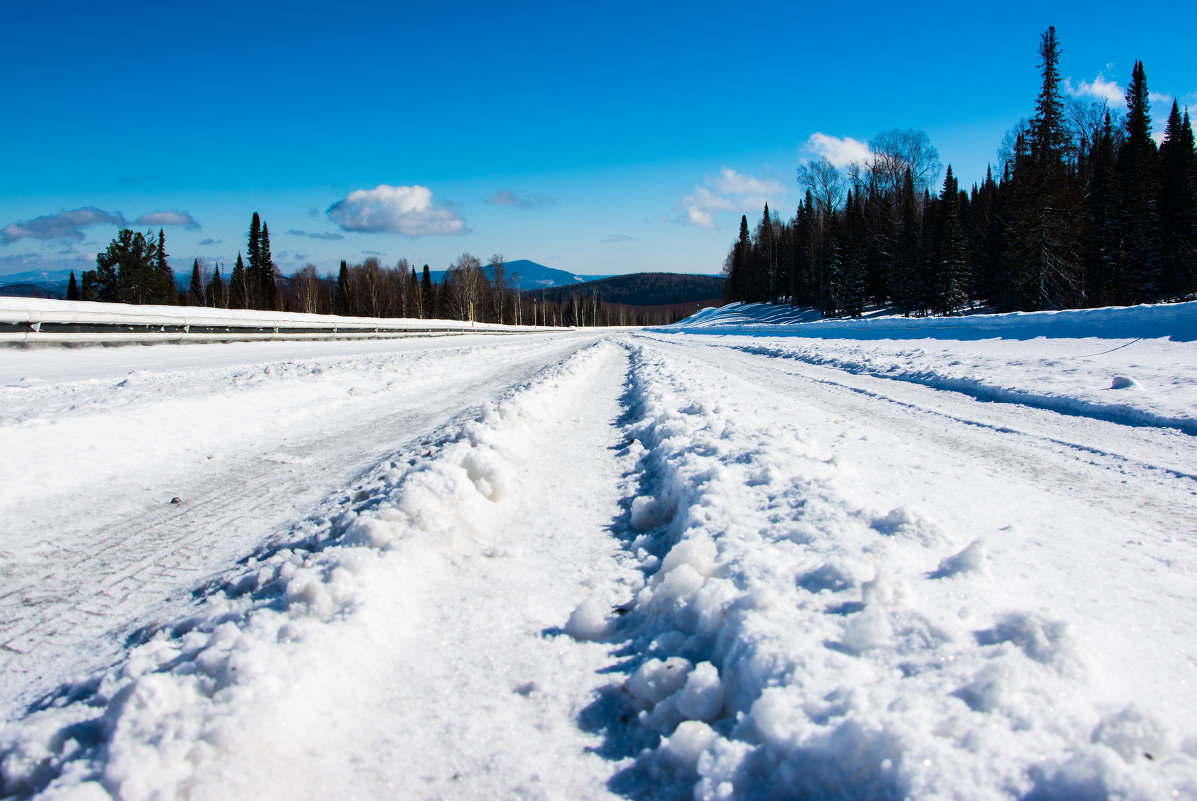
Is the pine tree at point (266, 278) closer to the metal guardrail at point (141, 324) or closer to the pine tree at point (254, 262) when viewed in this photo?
the pine tree at point (254, 262)

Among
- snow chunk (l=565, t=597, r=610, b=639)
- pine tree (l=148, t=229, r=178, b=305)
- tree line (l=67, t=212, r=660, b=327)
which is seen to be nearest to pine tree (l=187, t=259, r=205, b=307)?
tree line (l=67, t=212, r=660, b=327)

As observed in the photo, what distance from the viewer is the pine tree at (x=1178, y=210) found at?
112ft

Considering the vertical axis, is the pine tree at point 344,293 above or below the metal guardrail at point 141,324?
above

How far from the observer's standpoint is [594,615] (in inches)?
88.1

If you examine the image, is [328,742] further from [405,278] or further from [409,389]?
[405,278]

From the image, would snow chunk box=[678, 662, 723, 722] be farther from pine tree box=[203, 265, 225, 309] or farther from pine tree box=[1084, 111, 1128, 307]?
pine tree box=[203, 265, 225, 309]

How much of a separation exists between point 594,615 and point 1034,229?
117 feet

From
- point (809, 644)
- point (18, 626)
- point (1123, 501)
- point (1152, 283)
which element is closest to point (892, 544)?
point (809, 644)

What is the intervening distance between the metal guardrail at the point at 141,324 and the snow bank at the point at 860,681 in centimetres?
1573

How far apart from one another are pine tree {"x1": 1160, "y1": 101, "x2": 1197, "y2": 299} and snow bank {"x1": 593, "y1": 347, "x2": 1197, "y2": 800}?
4446 centimetres

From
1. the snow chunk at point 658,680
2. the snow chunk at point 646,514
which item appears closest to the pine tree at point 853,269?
the snow chunk at point 646,514

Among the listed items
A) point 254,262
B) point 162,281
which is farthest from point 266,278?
point 162,281

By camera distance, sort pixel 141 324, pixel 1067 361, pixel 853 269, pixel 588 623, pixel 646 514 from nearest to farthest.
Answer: pixel 588 623
pixel 646 514
pixel 1067 361
pixel 141 324
pixel 853 269

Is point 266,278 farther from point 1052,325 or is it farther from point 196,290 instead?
point 1052,325
